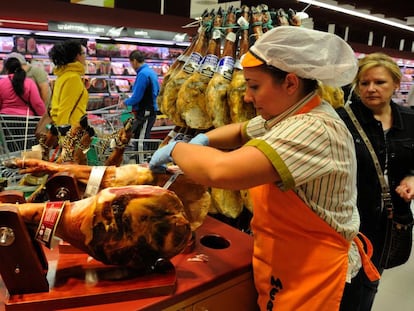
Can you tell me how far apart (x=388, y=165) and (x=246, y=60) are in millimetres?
1149

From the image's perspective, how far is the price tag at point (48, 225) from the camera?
0.94 meters

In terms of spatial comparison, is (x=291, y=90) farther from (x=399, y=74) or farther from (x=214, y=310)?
(x=399, y=74)

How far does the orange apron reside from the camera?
118 centimetres

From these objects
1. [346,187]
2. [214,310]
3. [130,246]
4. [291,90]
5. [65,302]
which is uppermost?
[291,90]

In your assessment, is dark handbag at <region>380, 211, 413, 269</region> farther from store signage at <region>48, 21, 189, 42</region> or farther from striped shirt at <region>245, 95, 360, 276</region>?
store signage at <region>48, 21, 189, 42</region>

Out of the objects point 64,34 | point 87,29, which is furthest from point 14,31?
point 87,29

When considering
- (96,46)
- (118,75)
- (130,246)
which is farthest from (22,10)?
(130,246)

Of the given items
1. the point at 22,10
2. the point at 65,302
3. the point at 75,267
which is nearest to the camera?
the point at 65,302

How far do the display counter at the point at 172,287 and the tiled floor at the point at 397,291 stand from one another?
188cm

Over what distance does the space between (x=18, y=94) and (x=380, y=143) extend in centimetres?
340

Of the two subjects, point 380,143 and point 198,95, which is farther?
point 380,143

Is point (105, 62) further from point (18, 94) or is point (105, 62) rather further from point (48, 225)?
point (48, 225)

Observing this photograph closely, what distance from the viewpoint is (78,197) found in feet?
3.95

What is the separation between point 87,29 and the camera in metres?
5.37
